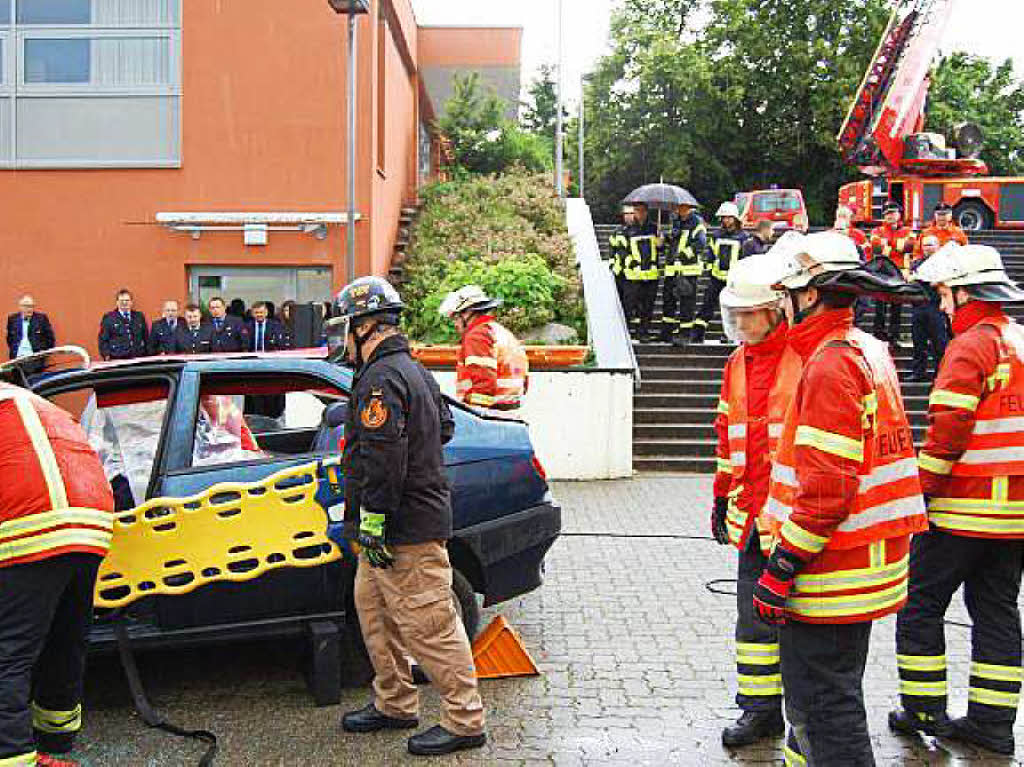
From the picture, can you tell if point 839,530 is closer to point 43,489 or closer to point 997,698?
point 997,698

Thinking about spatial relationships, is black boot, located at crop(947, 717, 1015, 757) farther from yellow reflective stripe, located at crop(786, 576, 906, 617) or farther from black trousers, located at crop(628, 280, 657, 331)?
black trousers, located at crop(628, 280, 657, 331)

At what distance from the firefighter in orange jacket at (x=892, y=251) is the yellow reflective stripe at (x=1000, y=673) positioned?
11307mm

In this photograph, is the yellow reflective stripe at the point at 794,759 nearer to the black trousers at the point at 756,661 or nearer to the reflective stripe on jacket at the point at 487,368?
the black trousers at the point at 756,661

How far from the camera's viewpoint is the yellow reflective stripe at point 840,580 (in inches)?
145

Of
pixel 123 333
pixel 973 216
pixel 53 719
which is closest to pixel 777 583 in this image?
pixel 53 719

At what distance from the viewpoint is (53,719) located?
14.3 ft

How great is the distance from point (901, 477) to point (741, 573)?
114 cm

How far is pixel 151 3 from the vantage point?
642 inches

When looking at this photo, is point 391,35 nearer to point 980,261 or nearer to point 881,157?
point 881,157

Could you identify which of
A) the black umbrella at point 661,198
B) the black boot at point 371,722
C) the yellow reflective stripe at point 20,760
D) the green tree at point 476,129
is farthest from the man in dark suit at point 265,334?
the green tree at point 476,129

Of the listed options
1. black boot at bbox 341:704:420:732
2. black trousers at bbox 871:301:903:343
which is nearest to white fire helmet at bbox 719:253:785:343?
black boot at bbox 341:704:420:732

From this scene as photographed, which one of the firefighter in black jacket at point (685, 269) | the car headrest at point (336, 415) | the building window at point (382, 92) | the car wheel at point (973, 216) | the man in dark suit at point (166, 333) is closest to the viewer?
the car headrest at point (336, 415)

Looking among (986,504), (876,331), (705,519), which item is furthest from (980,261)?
(876,331)

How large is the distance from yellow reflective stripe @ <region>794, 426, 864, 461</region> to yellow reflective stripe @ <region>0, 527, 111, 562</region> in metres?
2.48
